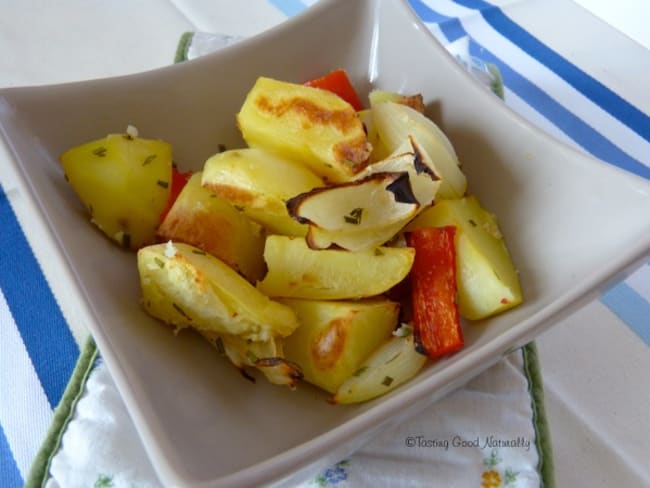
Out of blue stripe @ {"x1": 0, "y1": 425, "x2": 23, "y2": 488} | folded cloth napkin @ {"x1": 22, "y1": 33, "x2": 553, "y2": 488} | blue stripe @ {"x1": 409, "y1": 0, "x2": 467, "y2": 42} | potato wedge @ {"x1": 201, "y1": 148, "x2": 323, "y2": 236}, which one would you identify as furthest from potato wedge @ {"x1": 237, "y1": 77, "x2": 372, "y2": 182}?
blue stripe @ {"x1": 409, "y1": 0, "x2": 467, "y2": 42}

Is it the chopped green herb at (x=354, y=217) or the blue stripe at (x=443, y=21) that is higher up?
the chopped green herb at (x=354, y=217)

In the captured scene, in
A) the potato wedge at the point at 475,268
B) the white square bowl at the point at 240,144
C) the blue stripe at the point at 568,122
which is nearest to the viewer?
the white square bowl at the point at 240,144

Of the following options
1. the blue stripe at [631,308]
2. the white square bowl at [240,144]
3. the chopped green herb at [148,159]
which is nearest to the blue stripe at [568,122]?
the blue stripe at [631,308]

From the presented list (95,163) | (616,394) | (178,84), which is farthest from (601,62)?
(95,163)

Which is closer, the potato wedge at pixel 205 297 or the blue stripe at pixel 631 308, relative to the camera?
the potato wedge at pixel 205 297

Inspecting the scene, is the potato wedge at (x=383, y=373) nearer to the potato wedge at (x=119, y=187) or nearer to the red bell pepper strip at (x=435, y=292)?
the red bell pepper strip at (x=435, y=292)

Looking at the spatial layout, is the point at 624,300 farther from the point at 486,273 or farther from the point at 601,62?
the point at 601,62

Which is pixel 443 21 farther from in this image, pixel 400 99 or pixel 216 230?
pixel 216 230

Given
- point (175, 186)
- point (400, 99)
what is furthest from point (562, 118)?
point (175, 186)
